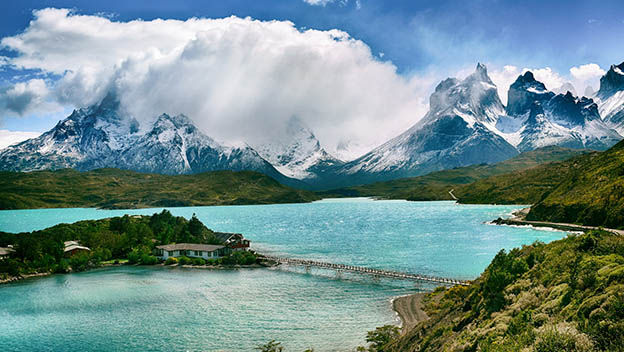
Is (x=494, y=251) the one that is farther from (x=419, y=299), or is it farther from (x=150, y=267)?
(x=150, y=267)

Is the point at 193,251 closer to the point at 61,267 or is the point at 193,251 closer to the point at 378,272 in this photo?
the point at 61,267

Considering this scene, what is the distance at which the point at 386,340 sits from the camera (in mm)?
45750

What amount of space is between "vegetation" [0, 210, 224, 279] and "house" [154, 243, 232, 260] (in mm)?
3411

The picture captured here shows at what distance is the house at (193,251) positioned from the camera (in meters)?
108

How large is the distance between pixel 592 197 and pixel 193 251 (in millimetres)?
118152

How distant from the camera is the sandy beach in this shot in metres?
53.6

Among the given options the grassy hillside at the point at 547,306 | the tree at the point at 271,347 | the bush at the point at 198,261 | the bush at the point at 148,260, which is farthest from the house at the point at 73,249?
the grassy hillside at the point at 547,306

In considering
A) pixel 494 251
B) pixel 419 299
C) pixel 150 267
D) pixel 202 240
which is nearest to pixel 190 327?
pixel 419 299

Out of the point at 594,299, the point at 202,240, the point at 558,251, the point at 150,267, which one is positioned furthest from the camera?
the point at 202,240

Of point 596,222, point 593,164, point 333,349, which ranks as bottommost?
point 333,349

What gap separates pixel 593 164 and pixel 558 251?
146 meters

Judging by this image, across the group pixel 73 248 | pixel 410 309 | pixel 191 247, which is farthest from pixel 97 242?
pixel 410 309

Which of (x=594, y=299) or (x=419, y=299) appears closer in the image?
(x=594, y=299)

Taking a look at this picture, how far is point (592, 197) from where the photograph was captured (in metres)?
127
